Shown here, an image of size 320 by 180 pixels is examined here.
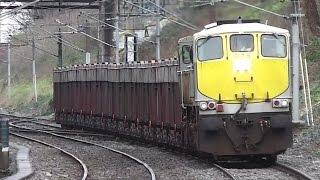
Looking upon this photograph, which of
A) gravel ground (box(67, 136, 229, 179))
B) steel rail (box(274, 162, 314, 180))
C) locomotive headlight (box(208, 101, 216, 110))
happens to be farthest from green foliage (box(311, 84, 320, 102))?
locomotive headlight (box(208, 101, 216, 110))

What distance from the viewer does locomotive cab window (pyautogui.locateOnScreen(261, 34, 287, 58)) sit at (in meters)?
18.0

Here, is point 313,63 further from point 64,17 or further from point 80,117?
point 64,17

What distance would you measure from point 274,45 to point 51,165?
6645mm

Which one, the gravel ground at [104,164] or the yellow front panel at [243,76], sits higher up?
the yellow front panel at [243,76]

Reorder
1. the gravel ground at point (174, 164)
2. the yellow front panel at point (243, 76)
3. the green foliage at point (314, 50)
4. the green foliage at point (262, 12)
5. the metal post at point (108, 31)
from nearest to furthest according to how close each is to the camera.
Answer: the gravel ground at point (174, 164) < the yellow front panel at point (243, 76) < the green foliage at point (314, 50) < the metal post at point (108, 31) < the green foliage at point (262, 12)

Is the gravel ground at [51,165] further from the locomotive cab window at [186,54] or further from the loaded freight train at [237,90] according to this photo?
the locomotive cab window at [186,54]

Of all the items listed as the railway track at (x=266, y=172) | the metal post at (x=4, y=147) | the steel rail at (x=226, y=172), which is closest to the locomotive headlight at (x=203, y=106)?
the steel rail at (x=226, y=172)

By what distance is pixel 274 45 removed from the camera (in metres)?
18.1

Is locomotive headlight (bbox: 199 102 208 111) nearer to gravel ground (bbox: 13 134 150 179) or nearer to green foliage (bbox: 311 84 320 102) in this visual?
gravel ground (bbox: 13 134 150 179)

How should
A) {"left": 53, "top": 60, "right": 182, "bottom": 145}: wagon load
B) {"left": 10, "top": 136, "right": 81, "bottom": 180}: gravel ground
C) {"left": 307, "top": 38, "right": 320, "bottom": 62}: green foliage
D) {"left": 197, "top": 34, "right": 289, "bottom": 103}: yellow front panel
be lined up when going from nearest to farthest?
{"left": 10, "top": 136, "right": 81, "bottom": 180}: gravel ground, {"left": 197, "top": 34, "right": 289, "bottom": 103}: yellow front panel, {"left": 53, "top": 60, "right": 182, "bottom": 145}: wagon load, {"left": 307, "top": 38, "right": 320, "bottom": 62}: green foliage

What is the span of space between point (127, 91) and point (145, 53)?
110 ft

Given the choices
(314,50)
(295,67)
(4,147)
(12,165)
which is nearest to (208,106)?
(4,147)

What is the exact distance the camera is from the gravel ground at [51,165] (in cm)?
1712

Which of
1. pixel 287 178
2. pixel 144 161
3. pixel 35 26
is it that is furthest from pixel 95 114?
pixel 35 26
